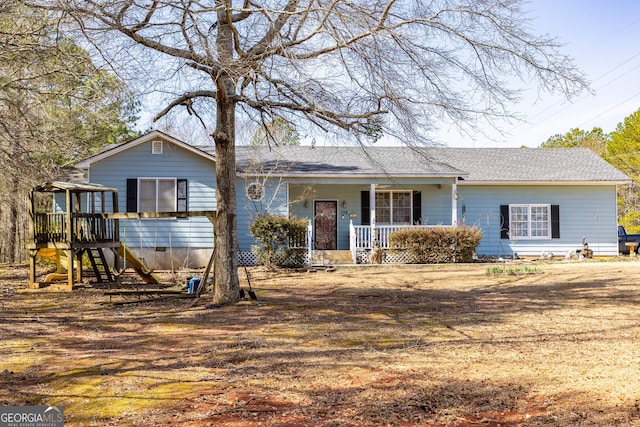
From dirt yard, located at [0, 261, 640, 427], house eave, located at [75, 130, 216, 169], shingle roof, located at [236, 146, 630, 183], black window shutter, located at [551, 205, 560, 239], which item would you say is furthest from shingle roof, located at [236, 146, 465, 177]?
dirt yard, located at [0, 261, 640, 427]

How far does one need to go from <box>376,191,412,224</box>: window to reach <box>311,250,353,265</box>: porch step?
2.44 m

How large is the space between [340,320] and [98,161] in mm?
12511

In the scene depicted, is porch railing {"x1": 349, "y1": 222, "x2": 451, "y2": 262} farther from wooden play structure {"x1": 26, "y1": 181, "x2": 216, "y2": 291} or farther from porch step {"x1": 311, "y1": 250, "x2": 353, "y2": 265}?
wooden play structure {"x1": 26, "y1": 181, "x2": 216, "y2": 291}

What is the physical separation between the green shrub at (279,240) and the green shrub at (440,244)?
3.50 meters

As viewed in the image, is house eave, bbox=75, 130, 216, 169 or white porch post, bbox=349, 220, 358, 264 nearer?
house eave, bbox=75, 130, 216, 169

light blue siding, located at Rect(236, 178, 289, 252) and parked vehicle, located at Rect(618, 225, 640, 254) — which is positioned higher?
light blue siding, located at Rect(236, 178, 289, 252)

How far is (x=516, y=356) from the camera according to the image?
18.6ft

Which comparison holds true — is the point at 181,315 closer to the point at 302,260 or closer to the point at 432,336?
the point at 432,336

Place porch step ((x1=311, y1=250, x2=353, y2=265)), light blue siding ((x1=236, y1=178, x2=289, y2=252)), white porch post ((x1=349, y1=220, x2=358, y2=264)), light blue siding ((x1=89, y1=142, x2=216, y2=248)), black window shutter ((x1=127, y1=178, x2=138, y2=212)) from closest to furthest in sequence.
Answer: black window shutter ((x1=127, y1=178, x2=138, y2=212)) < light blue siding ((x1=89, y1=142, x2=216, y2=248)) < porch step ((x1=311, y1=250, x2=353, y2=265)) < white porch post ((x1=349, y1=220, x2=358, y2=264)) < light blue siding ((x1=236, y1=178, x2=289, y2=252))

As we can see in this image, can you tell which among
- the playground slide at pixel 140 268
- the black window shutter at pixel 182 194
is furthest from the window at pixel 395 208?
the playground slide at pixel 140 268

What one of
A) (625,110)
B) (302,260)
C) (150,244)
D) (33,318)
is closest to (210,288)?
(33,318)

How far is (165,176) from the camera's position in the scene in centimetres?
1780

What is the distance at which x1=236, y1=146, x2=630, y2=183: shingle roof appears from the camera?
18938 millimetres

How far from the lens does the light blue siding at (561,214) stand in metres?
20.1
